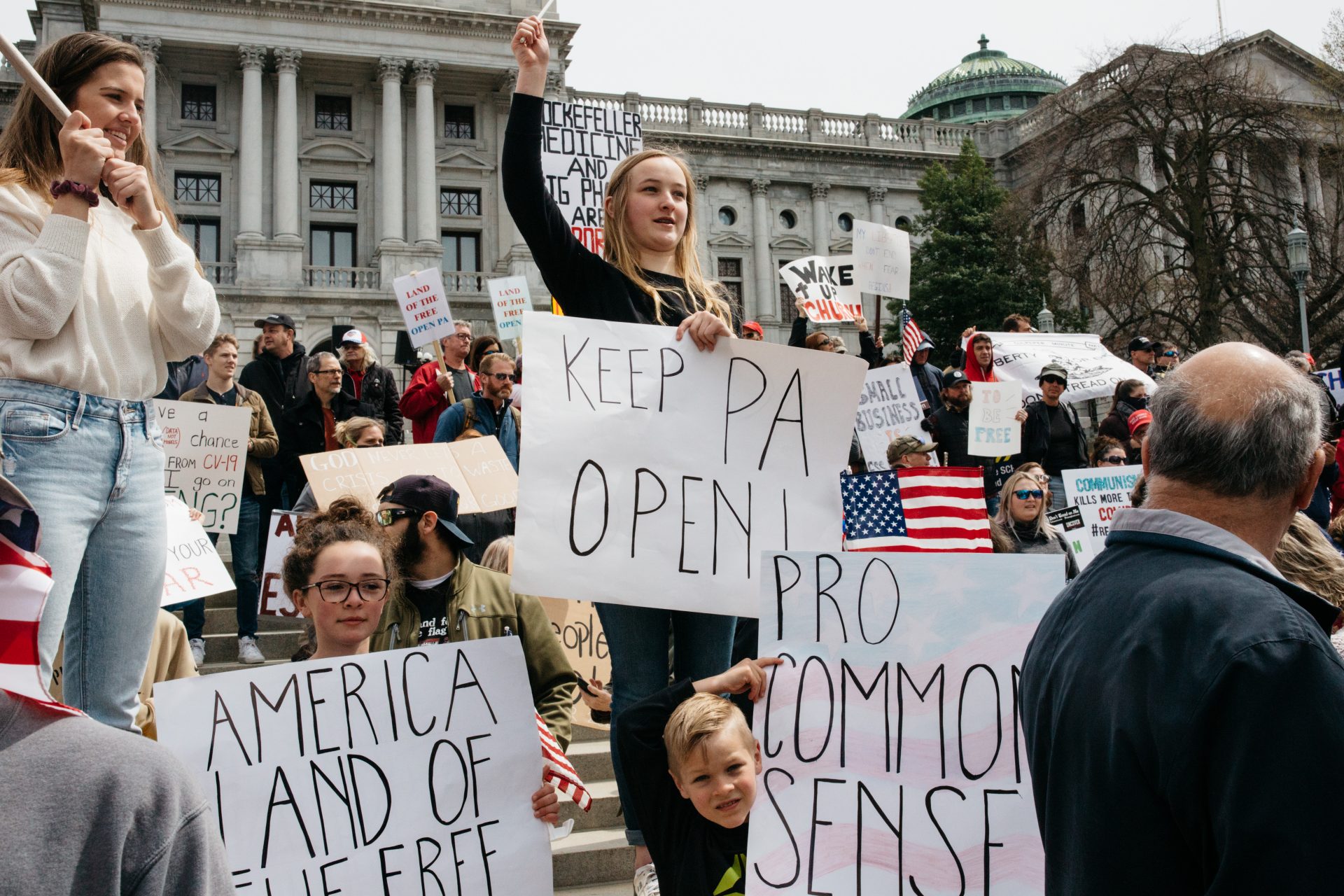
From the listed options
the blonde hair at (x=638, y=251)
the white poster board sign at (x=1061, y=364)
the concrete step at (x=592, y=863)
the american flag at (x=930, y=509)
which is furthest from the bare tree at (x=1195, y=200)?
the blonde hair at (x=638, y=251)

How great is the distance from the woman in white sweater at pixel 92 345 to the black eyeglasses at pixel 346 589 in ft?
1.99

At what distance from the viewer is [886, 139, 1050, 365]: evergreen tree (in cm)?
3316

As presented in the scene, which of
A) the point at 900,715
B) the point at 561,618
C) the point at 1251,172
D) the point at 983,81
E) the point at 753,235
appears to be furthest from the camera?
the point at 983,81

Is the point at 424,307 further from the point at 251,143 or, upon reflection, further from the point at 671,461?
the point at 251,143

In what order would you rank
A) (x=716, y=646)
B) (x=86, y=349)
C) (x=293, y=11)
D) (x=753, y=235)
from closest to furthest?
(x=86, y=349)
(x=716, y=646)
(x=293, y=11)
(x=753, y=235)

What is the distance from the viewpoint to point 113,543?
8.38 ft

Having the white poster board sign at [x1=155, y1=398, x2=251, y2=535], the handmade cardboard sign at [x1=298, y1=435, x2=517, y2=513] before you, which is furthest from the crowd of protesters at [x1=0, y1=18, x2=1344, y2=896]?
the white poster board sign at [x1=155, y1=398, x2=251, y2=535]

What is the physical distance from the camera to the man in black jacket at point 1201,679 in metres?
1.56

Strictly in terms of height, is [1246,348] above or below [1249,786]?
above

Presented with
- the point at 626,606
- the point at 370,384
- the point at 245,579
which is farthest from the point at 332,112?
the point at 626,606

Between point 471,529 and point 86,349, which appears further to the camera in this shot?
point 471,529

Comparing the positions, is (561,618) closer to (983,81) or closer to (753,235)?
(753,235)

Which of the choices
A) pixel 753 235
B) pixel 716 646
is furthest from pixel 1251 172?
pixel 716 646

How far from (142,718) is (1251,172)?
2547cm
